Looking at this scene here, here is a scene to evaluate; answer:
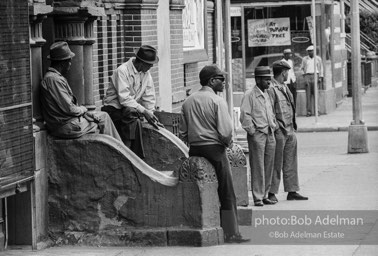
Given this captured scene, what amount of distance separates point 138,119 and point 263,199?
272cm

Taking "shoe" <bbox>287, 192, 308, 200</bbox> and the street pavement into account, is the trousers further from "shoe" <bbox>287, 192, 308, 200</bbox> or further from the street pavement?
"shoe" <bbox>287, 192, 308, 200</bbox>

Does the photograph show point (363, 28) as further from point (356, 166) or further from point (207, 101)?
point (207, 101)

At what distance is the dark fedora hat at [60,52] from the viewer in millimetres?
11953

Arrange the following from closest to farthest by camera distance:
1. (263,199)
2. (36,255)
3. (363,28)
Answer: (36,255), (263,199), (363,28)

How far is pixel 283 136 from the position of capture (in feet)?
51.9

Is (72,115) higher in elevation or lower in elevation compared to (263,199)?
higher

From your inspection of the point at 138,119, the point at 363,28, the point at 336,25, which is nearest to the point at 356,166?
the point at 138,119

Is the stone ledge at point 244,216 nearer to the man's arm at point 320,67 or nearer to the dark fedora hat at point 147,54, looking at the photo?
the dark fedora hat at point 147,54

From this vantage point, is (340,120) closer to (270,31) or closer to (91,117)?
(270,31)

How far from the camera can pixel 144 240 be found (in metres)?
11.9

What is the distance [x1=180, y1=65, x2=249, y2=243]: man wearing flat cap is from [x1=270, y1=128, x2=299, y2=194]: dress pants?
3.54 m

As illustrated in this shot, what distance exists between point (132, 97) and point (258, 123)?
2.39 metres

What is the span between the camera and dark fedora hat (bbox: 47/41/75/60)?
11953mm

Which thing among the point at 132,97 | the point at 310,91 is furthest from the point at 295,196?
the point at 310,91
